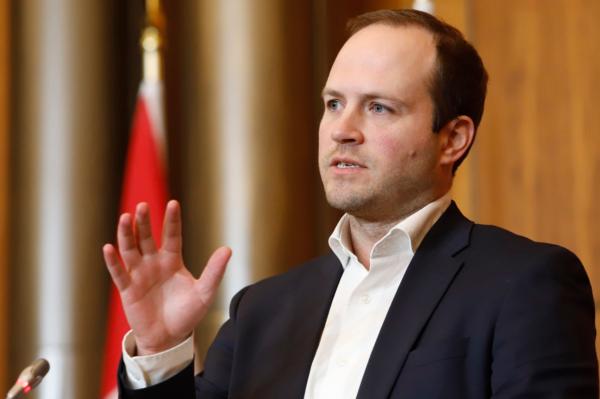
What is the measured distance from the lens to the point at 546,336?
6.00 ft

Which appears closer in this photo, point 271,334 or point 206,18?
point 271,334

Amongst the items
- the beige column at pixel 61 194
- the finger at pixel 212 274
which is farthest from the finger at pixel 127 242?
the beige column at pixel 61 194

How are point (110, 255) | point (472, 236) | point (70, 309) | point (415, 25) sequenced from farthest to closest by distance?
point (70, 309) < point (415, 25) < point (472, 236) < point (110, 255)

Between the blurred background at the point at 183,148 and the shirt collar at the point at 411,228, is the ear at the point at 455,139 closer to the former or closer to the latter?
the shirt collar at the point at 411,228

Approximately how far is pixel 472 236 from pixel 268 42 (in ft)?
6.60

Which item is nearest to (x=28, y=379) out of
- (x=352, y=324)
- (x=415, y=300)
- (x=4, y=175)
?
(x=352, y=324)

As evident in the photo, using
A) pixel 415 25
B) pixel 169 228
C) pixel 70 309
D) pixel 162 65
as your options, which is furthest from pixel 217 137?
pixel 169 228

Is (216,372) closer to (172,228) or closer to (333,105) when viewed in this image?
(172,228)

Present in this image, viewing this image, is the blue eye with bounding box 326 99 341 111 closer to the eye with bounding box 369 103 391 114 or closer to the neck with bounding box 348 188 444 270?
the eye with bounding box 369 103 391 114

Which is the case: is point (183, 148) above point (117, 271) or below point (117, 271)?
below

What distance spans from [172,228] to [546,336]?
781 mm

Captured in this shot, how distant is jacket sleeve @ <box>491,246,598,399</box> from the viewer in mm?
1791

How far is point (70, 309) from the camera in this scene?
3873 millimetres

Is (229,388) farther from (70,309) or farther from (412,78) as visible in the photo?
(70,309)
